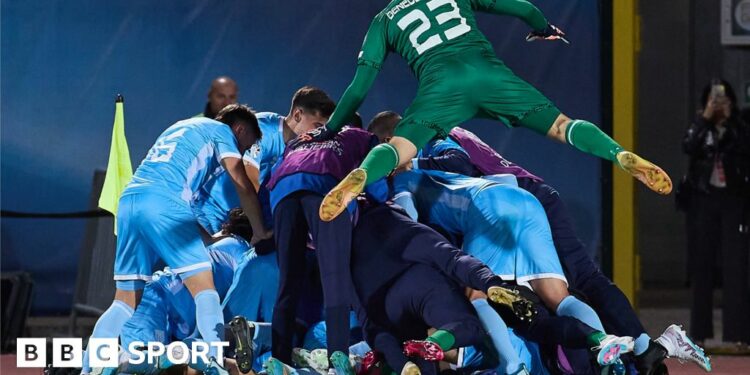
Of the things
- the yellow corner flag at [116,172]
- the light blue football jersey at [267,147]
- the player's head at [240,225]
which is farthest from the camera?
the yellow corner flag at [116,172]

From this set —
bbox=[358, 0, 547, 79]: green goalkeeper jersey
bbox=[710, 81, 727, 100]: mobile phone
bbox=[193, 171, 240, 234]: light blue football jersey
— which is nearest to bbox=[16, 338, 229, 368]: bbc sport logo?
bbox=[193, 171, 240, 234]: light blue football jersey

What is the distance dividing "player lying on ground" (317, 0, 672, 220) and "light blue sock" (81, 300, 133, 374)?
4.06 feet

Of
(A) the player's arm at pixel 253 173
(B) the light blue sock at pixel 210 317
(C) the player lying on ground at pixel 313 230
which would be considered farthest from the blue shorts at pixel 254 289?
(A) the player's arm at pixel 253 173

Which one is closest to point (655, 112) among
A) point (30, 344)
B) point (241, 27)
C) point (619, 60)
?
point (619, 60)

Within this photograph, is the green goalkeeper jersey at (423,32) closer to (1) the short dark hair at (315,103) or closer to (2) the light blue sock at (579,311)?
(1) the short dark hair at (315,103)

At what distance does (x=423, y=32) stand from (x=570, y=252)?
1271 millimetres

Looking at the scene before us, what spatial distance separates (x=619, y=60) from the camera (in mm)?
9062

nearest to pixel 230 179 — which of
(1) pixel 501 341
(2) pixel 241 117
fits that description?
(2) pixel 241 117

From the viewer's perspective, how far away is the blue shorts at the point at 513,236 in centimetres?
646

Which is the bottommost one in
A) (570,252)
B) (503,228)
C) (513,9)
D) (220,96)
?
(570,252)

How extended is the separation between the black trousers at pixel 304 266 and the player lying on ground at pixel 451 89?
0.34m

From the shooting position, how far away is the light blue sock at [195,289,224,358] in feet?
20.9

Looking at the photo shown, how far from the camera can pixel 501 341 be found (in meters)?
6.04

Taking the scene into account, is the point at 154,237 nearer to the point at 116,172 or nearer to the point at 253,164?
the point at 253,164
